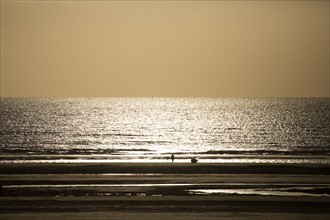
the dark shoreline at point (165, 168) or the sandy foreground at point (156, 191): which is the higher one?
the dark shoreline at point (165, 168)

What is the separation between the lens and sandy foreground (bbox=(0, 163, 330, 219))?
4469 centimetres

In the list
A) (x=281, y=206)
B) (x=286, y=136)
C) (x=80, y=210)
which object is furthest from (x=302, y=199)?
(x=286, y=136)

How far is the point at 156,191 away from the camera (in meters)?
54.0

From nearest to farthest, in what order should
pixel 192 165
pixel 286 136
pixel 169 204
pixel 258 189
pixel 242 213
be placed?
pixel 242 213, pixel 169 204, pixel 258 189, pixel 192 165, pixel 286 136

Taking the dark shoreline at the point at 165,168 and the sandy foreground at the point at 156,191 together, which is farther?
the dark shoreline at the point at 165,168

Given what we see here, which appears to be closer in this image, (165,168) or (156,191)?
(156,191)

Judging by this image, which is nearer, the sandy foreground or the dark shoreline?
the sandy foreground

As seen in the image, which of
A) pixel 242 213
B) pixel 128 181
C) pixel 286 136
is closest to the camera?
pixel 242 213

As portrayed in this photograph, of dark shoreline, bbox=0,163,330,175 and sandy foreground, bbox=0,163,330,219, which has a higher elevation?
dark shoreline, bbox=0,163,330,175

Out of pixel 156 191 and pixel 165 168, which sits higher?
pixel 165 168

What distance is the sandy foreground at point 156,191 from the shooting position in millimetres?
44688

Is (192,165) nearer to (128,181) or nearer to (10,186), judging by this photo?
(128,181)

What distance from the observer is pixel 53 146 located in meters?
112

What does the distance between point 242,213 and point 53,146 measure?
72074 millimetres
